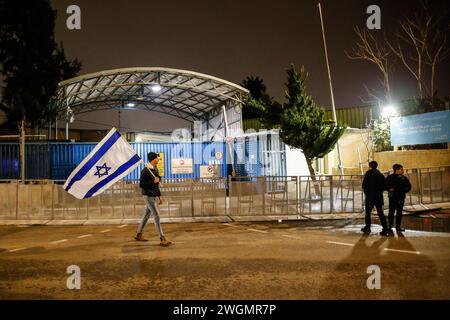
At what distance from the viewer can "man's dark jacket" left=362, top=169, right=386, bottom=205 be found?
9.34 metres

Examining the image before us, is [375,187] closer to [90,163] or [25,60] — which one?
[90,163]

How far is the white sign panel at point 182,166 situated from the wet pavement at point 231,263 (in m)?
9.04

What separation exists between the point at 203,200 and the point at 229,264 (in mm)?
6559

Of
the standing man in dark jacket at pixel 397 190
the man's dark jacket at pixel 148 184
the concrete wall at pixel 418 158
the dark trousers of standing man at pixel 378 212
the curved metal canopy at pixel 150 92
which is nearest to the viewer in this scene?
the man's dark jacket at pixel 148 184

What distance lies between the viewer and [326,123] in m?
15.9

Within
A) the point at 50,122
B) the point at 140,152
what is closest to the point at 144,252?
the point at 140,152

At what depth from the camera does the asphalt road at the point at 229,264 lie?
5.07m

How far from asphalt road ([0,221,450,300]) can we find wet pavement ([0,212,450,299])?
0.05 feet

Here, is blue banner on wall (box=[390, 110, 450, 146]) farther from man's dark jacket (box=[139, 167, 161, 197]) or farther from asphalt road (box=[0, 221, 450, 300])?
man's dark jacket (box=[139, 167, 161, 197])

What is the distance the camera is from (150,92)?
26500 millimetres

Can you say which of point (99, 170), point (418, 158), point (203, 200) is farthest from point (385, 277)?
point (418, 158)

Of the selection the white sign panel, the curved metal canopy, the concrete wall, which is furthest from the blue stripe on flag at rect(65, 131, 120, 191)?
the concrete wall

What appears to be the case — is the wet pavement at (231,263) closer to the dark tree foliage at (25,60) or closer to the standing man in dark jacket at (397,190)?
the standing man in dark jacket at (397,190)

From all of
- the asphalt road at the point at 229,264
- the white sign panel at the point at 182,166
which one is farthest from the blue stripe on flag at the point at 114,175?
the white sign panel at the point at 182,166
